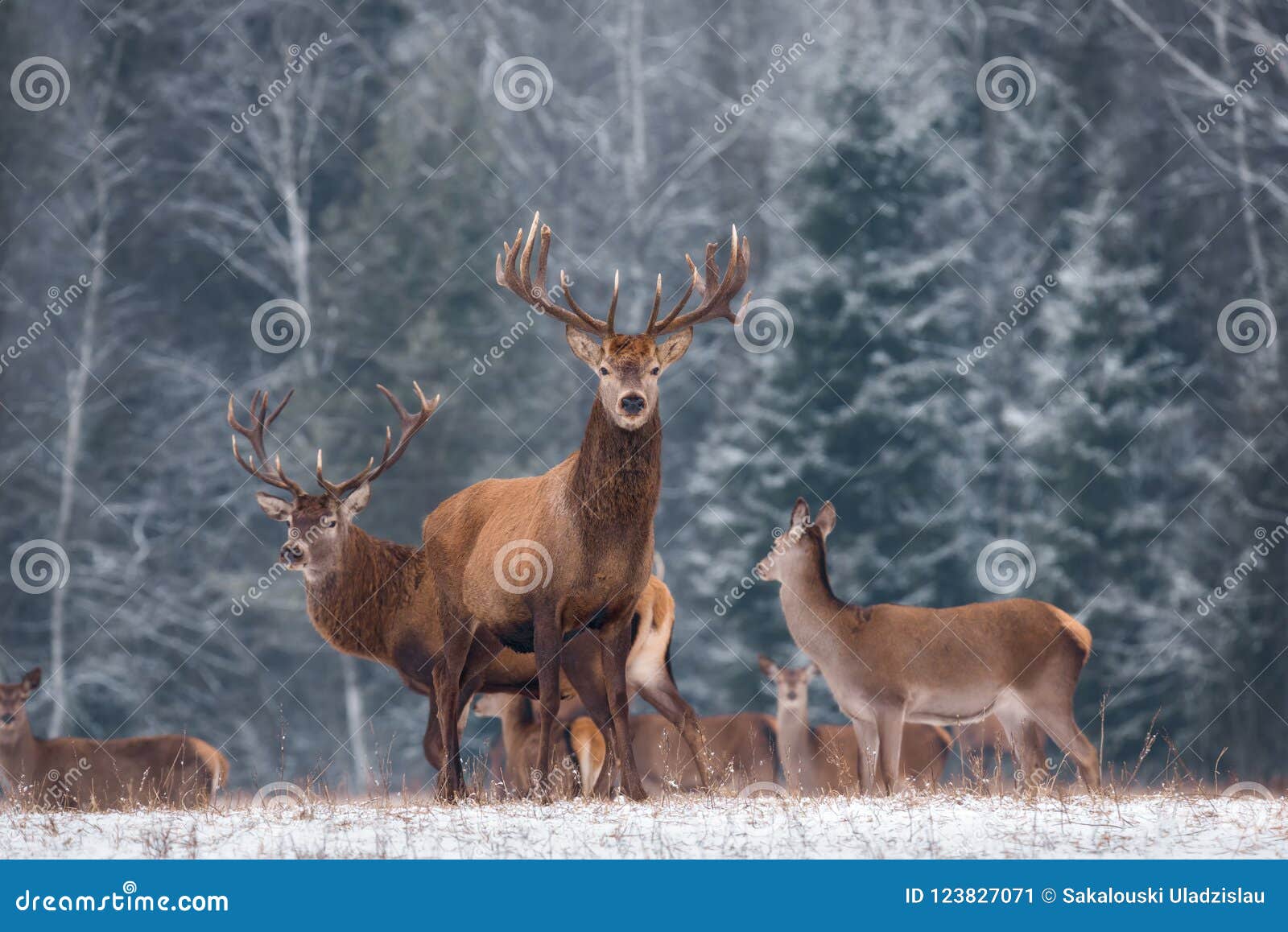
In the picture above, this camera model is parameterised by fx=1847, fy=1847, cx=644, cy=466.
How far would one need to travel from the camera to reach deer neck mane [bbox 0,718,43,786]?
1355cm

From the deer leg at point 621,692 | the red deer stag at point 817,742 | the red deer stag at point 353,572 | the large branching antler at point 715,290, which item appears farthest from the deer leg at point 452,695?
the red deer stag at point 817,742

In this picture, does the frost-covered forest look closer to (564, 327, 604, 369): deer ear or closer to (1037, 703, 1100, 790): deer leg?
(1037, 703, 1100, 790): deer leg

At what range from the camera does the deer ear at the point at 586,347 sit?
32.5ft

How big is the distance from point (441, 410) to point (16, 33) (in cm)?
1004

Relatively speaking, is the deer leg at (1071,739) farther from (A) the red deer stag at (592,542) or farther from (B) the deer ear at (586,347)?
(B) the deer ear at (586,347)

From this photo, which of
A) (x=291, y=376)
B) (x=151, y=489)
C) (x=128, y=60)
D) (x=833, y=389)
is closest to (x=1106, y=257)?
(x=833, y=389)

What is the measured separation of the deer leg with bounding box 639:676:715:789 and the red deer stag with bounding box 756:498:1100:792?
1.13 meters

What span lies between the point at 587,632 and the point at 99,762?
5.19 metres

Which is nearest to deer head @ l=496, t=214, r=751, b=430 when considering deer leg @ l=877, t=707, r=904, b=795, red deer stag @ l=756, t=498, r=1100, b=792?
red deer stag @ l=756, t=498, r=1100, b=792

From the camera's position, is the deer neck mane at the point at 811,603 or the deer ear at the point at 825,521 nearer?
the deer neck mane at the point at 811,603

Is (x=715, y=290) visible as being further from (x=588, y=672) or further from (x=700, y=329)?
(x=700, y=329)

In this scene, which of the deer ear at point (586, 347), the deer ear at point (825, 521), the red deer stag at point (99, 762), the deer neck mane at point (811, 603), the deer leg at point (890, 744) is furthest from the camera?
the red deer stag at point (99, 762)

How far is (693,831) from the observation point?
8.39 metres

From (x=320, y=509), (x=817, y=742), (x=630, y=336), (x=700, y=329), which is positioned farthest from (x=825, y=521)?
(x=700, y=329)
